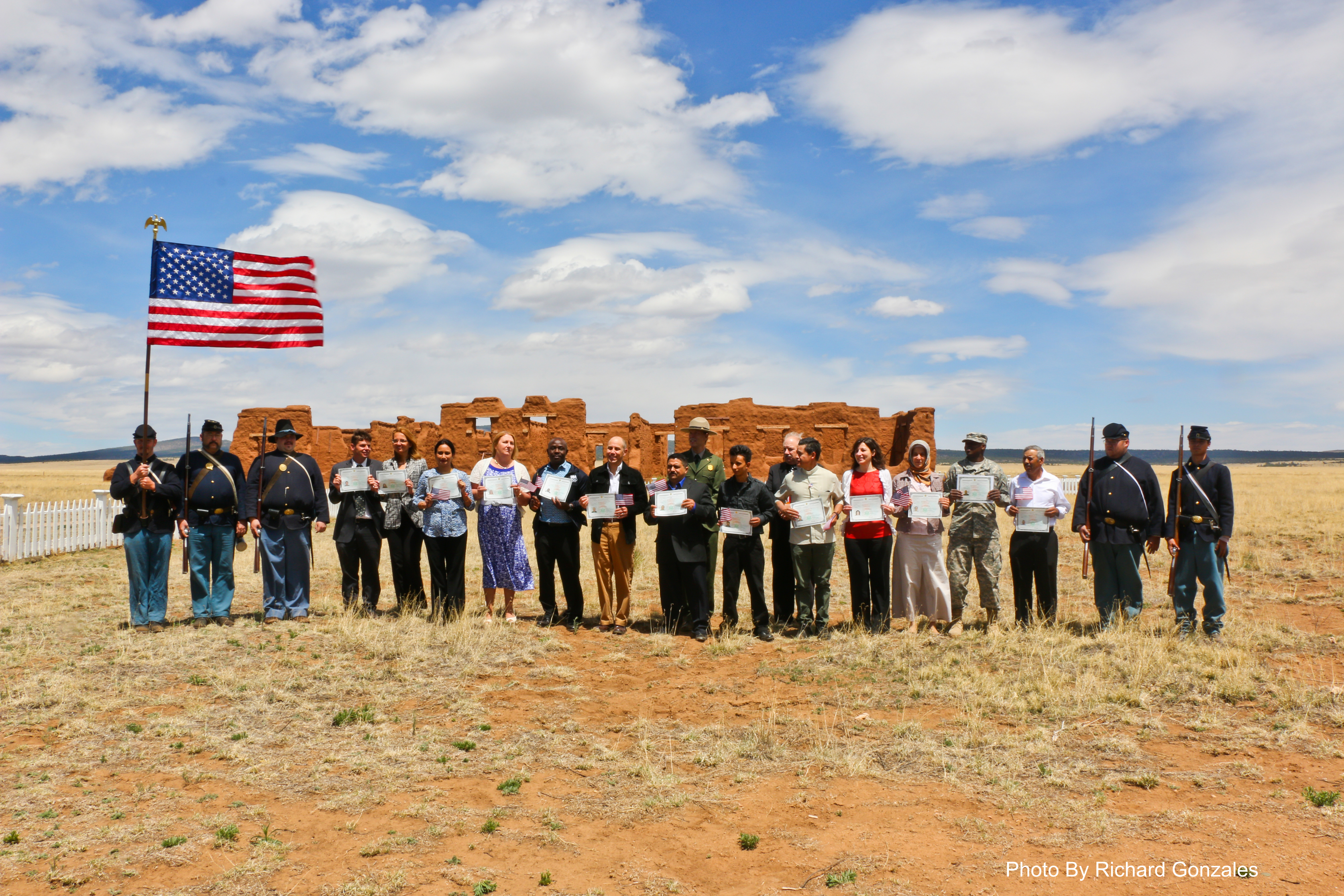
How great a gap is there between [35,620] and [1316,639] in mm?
12748

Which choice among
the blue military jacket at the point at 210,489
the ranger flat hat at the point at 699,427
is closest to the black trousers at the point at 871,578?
the ranger flat hat at the point at 699,427

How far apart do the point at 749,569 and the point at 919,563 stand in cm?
166

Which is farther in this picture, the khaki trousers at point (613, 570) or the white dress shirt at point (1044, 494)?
the khaki trousers at point (613, 570)

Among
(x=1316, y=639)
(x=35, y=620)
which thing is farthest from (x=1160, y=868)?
(x=35, y=620)

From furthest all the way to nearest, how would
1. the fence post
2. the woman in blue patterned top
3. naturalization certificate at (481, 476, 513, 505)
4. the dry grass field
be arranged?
the fence post < the woman in blue patterned top < naturalization certificate at (481, 476, 513, 505) < the dry grass field

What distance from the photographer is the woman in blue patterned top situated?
847 cm

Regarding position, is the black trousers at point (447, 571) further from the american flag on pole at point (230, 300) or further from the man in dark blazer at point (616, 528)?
the american flag on pole at point (230, 300)

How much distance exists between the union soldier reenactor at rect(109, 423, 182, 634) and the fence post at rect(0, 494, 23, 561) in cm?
745

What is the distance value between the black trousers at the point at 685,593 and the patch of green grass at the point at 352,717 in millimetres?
3333

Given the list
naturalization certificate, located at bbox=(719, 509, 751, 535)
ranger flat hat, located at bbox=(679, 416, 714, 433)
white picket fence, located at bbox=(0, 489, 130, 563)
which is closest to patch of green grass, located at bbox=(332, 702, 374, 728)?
naturalization certificate, located at bbox=(719, 509, 751, 535)

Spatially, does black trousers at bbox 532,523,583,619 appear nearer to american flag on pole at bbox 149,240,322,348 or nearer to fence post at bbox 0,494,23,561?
american flag on pole at bbox 149,240,322,348

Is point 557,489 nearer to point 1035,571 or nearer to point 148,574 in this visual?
point 148,574

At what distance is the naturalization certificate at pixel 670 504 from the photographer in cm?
793

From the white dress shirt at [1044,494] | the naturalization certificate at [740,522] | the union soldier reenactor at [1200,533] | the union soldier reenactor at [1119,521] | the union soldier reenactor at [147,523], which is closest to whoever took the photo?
the union soldier reenactor at [1200,533]
